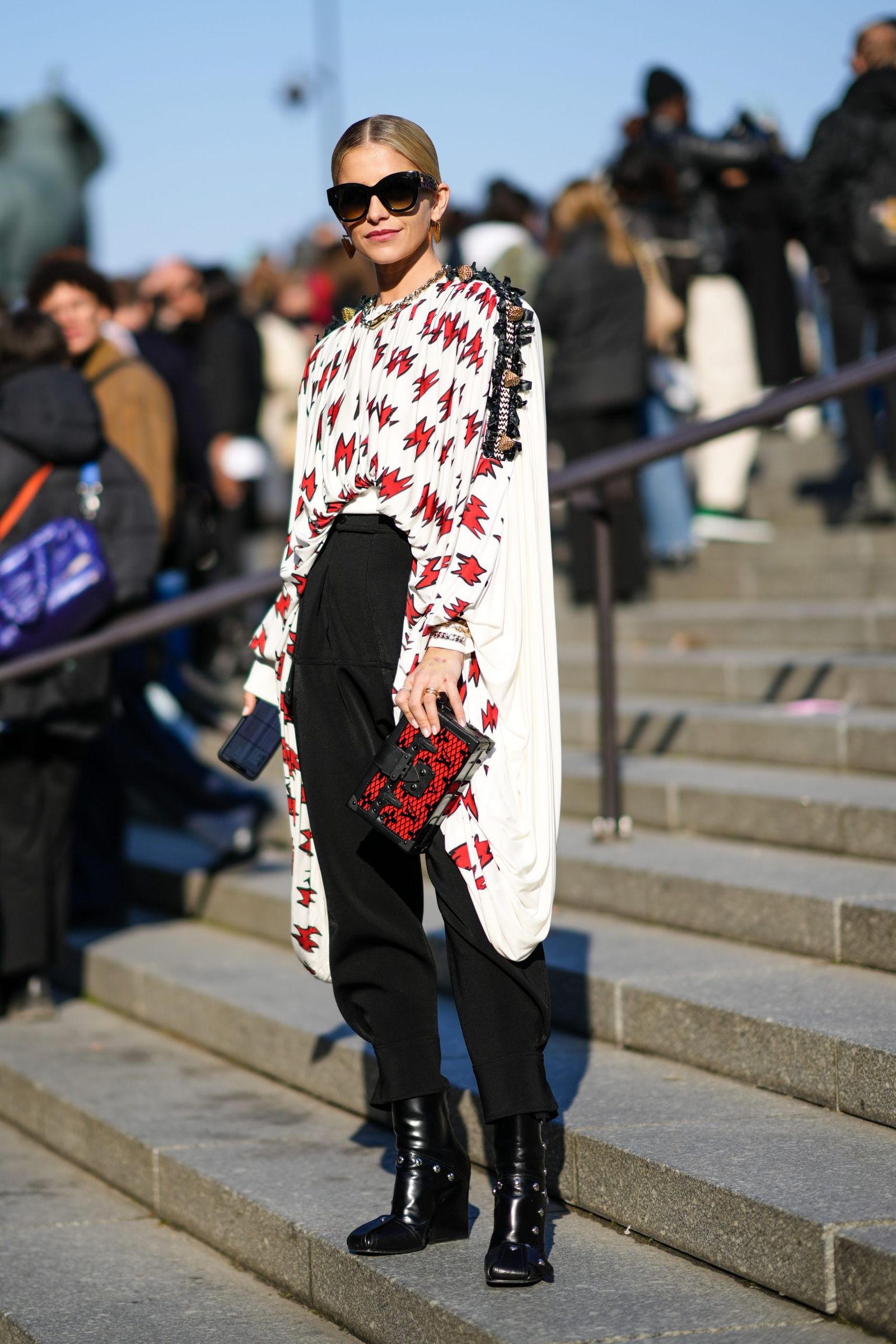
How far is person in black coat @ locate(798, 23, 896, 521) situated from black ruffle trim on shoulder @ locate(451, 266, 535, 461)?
501 centimetres

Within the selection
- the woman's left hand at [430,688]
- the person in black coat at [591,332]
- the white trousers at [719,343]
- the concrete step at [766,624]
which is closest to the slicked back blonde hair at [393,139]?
the woman's left hand at [430,688]

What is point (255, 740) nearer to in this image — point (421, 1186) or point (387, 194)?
point (421, 1186)

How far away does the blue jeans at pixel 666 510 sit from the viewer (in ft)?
28.6

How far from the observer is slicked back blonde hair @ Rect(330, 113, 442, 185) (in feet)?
10.5

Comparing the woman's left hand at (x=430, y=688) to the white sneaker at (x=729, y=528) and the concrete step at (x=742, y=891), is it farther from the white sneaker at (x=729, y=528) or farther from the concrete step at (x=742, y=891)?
the white sneaker at (x=729, y=528)

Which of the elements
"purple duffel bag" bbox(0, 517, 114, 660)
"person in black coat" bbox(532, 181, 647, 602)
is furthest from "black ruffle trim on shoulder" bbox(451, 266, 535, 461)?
"person in black coat" bbox(532, 181, 647, 602)

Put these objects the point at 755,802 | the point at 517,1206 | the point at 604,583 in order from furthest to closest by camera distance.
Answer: the point at 604,583 → the point at 755,802 → the point at 517,1206

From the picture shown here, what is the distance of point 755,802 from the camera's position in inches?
208

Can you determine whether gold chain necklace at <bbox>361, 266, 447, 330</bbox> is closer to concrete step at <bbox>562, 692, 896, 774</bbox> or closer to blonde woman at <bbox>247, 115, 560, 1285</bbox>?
blonde woman at <bbox>247, 115, 560, 1285</bbox>

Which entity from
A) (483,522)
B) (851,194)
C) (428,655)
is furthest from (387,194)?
(851,194)

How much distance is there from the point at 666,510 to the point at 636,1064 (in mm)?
4898

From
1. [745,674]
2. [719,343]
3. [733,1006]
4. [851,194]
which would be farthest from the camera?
[719,343]

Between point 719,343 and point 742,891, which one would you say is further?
point 719,343

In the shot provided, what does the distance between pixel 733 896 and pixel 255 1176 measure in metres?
1.42
